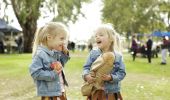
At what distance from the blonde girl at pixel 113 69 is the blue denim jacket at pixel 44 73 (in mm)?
621

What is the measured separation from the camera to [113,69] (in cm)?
718

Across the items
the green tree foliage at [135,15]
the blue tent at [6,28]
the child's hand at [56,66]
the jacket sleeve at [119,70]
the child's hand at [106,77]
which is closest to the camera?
the child's hand at [56,66]

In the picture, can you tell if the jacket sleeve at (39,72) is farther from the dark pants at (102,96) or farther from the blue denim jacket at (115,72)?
the dark pants at (102,96)

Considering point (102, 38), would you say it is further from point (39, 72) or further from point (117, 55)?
point (39, 72)

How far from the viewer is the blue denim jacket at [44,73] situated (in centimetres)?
650

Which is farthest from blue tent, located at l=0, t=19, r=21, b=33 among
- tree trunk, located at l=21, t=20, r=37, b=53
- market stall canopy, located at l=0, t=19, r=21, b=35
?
tree trunk, located at l=21, t=20, r=37, b=53

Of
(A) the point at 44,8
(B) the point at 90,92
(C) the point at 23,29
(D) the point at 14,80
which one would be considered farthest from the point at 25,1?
(B) the point at 90,92

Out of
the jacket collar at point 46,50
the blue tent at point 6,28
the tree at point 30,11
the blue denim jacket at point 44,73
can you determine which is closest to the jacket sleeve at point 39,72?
the blue denim jacket at point 44,73

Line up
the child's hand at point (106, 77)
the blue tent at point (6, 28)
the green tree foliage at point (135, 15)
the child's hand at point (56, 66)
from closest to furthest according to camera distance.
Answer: the child's hand at point (56, 66) → the child's hand at point (106, 77) → the blue tent at point (6, 28) → the green tree foliage at point (135, 15)

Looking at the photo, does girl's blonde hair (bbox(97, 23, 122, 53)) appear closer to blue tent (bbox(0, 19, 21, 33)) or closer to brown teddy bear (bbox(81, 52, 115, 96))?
brown teddy bear (bbox(81, 52, 115, 96))

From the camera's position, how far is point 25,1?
4166cm

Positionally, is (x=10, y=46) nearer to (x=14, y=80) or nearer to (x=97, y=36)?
(x=14, y=80)

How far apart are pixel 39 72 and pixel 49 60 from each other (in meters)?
0.26

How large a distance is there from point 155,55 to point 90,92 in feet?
130
